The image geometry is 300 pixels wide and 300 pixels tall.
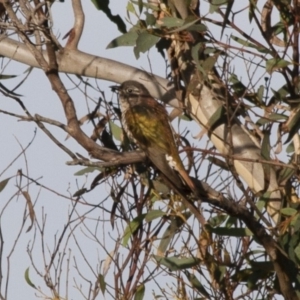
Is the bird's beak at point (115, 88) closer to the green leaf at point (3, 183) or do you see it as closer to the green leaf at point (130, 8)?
the green leaf at point (130, 8)

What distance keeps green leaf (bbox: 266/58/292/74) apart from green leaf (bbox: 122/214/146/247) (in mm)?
816

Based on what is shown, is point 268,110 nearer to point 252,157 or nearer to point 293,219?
point 252,157

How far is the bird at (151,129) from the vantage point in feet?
12.9

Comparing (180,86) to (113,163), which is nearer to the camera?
(113,163)

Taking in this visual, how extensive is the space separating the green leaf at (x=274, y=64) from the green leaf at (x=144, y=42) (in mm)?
445

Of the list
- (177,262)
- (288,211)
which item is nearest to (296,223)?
(288,211)

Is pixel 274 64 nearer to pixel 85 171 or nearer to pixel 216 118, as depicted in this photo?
pixel 216 118

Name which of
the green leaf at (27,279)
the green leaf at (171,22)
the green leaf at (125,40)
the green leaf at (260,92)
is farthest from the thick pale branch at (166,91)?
the green leaf at (27,279)

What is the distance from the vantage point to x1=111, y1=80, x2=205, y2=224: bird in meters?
3.94

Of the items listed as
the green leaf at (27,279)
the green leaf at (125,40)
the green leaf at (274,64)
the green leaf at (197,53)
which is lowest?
the green leaf at (27,279)

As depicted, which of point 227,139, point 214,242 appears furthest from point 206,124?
point 214,242

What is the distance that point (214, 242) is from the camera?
13.0ft

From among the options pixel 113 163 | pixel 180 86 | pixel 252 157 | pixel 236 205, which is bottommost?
pixel 236 205

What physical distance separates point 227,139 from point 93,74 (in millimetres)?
674
